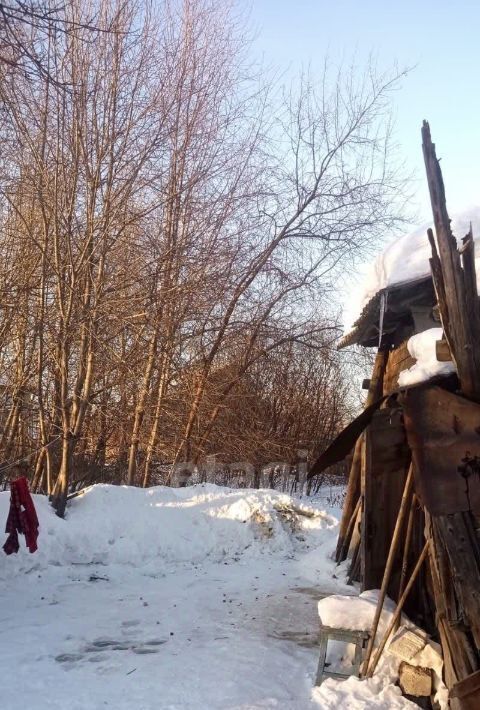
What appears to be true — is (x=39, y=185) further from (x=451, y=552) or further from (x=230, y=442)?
(x=451, y=552)

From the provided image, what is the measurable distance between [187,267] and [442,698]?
1081 centimetres

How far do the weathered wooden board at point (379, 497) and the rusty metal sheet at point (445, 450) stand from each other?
871 millimetres

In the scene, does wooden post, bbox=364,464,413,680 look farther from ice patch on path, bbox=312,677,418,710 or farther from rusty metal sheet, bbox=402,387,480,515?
rusty metal sheet, bbox=402,387,480,515

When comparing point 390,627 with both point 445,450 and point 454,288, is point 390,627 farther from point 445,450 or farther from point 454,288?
point 454,288

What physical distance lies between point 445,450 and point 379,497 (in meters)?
2.45

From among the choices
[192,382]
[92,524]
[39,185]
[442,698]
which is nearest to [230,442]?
[192,382]

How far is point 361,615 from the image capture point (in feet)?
18.3

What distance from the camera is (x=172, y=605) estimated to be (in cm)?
825

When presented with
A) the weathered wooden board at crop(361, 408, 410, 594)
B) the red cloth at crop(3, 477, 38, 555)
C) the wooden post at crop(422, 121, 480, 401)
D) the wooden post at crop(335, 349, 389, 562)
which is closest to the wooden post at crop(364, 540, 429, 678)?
the weathered wooden board at crop(361, 408, 410, 594)

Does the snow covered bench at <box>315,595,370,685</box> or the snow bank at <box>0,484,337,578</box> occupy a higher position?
the snow bank at <box>0,484,337,578</box>

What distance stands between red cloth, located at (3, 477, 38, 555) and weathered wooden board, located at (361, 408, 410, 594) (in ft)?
17.3

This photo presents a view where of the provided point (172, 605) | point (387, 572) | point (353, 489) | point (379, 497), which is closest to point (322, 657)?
point (387, 572)

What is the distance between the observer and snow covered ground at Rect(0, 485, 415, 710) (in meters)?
5.18

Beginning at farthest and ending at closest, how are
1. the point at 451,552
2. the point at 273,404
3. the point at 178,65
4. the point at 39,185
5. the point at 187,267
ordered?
the point at 273,404 → the point at 178,65 → the point at 187,267 → the point at 39,185 → the point at 451,552
